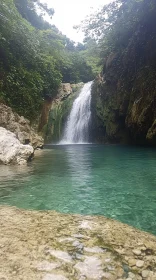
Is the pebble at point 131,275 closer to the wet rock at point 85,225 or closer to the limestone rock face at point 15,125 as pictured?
the wet rock at point 85,225

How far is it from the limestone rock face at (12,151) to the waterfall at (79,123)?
14.1 metres

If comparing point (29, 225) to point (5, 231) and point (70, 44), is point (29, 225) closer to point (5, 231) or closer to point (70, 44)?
point (5, 231)

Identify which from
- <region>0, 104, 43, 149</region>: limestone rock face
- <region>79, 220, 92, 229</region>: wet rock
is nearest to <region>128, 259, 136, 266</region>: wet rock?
<region>79, 220, 92, 229</region>: wet rock

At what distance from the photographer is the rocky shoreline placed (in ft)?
6.55

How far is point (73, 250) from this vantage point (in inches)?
93.4

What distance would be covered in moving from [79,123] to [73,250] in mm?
21221

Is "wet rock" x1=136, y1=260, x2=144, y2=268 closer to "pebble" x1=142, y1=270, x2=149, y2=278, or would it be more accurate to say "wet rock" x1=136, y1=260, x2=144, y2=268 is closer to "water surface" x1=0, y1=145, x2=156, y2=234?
"pebble" x1=142, y1=270, x2=149, y2=278

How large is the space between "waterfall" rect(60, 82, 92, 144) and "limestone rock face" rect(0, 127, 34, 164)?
14.1m

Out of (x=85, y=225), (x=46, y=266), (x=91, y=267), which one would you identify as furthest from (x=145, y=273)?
(x=85, y=225)

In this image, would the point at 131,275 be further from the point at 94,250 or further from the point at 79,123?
the point at 79,123

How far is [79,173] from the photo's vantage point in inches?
284

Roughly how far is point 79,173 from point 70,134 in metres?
16.7

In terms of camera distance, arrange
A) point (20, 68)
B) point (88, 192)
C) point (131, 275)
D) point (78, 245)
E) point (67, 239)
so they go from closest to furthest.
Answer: point (131, 275)
point (78, 245)
point (67, 239)
point (88, 192)
point (20, 68)

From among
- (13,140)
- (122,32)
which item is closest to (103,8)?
(122,32)
